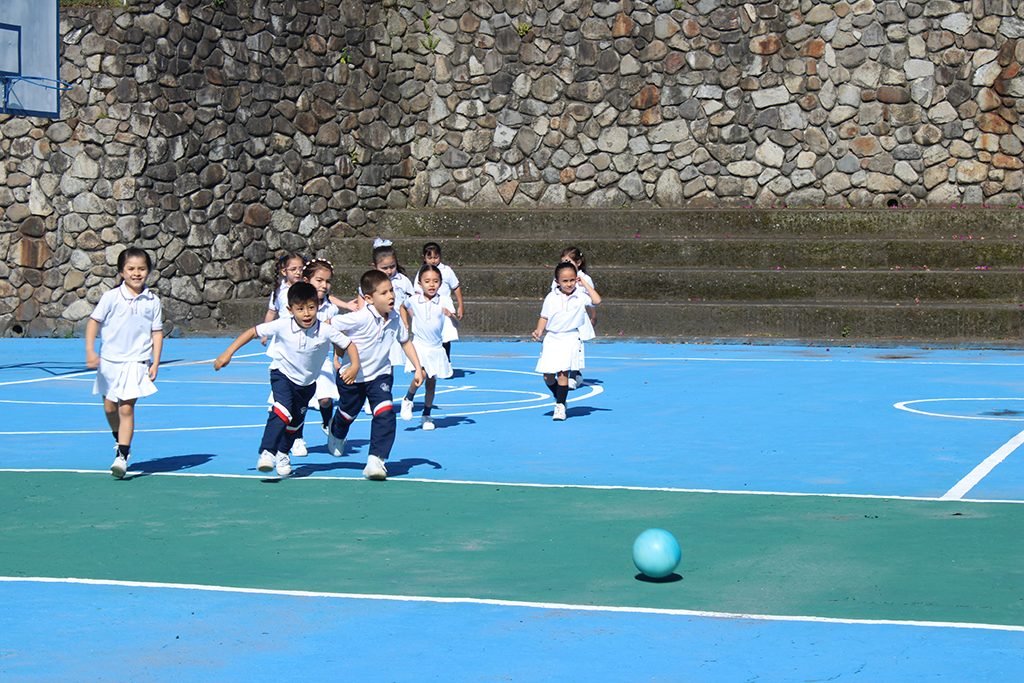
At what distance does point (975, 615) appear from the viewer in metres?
6.80

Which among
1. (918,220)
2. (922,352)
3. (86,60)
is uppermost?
(86,60)

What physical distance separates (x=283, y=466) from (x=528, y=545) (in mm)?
2910

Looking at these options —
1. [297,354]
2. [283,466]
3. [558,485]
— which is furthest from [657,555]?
[297,354]

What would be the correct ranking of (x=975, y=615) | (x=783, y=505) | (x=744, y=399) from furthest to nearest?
1. (x=744, y=399)
2. (x=783, y=505)
3. (x=975, y=615)

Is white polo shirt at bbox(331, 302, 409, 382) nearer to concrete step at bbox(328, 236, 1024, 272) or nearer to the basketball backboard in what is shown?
the basketball backboard

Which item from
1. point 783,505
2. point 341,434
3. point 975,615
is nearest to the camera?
point 975,615

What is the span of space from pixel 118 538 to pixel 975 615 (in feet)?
14.6

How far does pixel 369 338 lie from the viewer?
11586 mm

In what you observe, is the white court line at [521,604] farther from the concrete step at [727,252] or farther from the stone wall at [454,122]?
the concrete step at [727,252]

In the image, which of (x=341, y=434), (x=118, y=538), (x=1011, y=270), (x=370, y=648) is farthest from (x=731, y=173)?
(x=370, y=648)

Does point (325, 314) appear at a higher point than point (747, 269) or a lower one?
higher

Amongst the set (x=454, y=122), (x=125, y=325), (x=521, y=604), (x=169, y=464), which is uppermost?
(x=454, y=122)

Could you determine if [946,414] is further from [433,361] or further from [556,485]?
[556,485]

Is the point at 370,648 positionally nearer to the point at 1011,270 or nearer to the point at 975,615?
the point at 975,615
